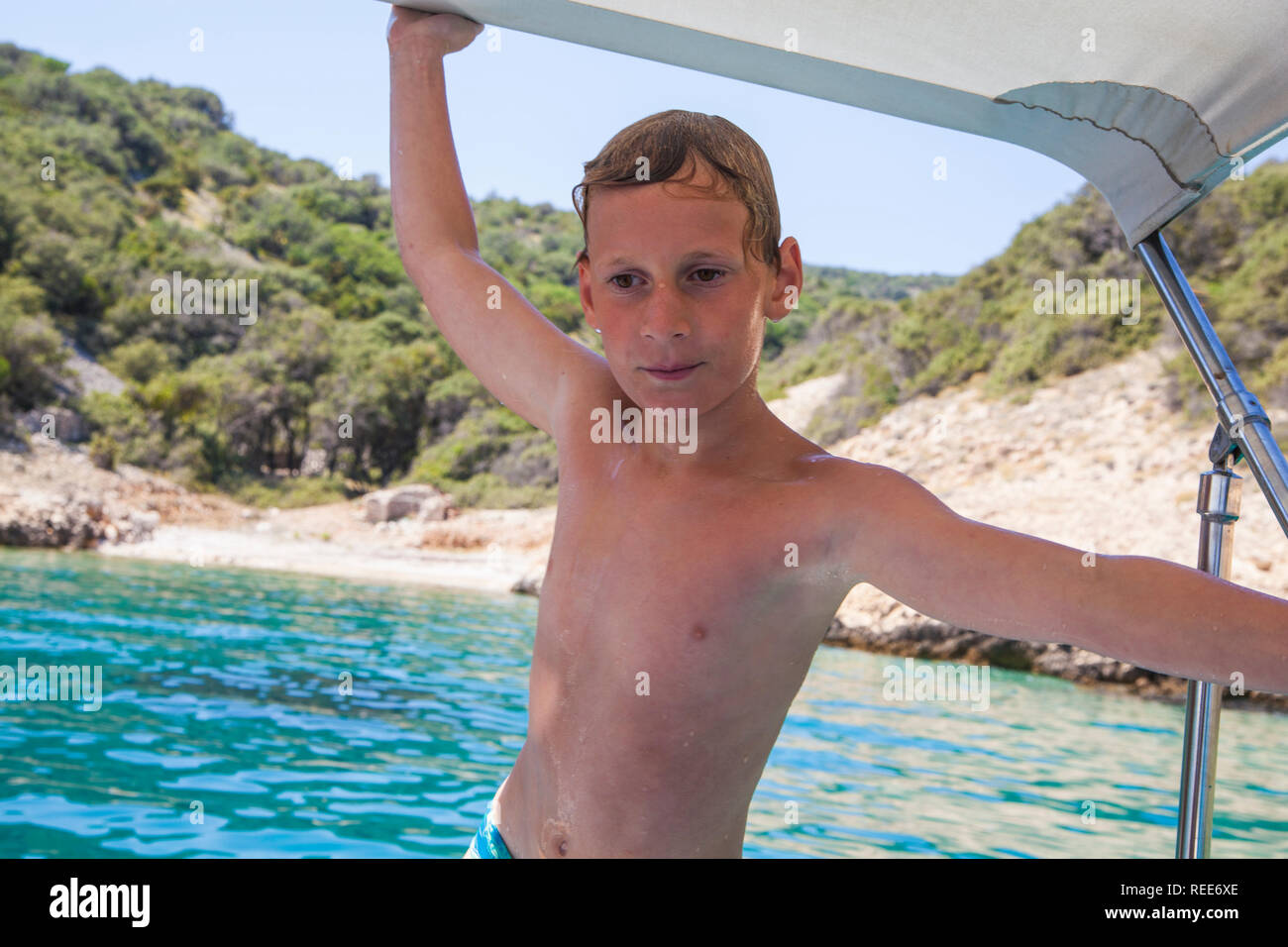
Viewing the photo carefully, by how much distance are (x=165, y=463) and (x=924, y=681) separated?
14490mm

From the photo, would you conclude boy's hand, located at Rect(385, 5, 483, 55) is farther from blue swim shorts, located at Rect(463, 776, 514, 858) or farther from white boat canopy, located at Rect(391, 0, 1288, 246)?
→ blue swim shorts, located at Rect(463, 776, 514, 858)

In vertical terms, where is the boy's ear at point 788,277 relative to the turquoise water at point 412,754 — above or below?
above

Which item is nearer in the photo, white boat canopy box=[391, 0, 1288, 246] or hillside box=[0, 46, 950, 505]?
white boat canopy box=[391, 0, 1288, 246]

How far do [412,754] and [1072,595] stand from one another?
16.4 feet

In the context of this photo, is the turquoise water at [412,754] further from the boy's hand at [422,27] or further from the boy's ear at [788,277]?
the boy's ear at [788,277]

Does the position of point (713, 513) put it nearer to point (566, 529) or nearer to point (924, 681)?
point (566, 529)

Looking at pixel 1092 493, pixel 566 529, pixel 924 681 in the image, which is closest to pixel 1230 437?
pixel 566 529

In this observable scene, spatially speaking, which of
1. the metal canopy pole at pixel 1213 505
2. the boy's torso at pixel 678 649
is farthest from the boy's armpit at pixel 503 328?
the metal canopy pole at pixel 1213 505

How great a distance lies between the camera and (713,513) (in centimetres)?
103

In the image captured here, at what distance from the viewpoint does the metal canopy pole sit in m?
0.99

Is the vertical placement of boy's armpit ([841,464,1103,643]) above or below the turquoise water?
above

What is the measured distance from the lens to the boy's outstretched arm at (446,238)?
1.26m

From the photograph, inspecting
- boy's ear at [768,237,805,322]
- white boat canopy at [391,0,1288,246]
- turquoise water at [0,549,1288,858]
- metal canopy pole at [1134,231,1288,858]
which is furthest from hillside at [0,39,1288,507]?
boy's ear at [768,237,805,322]

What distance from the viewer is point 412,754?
5.32 meters
